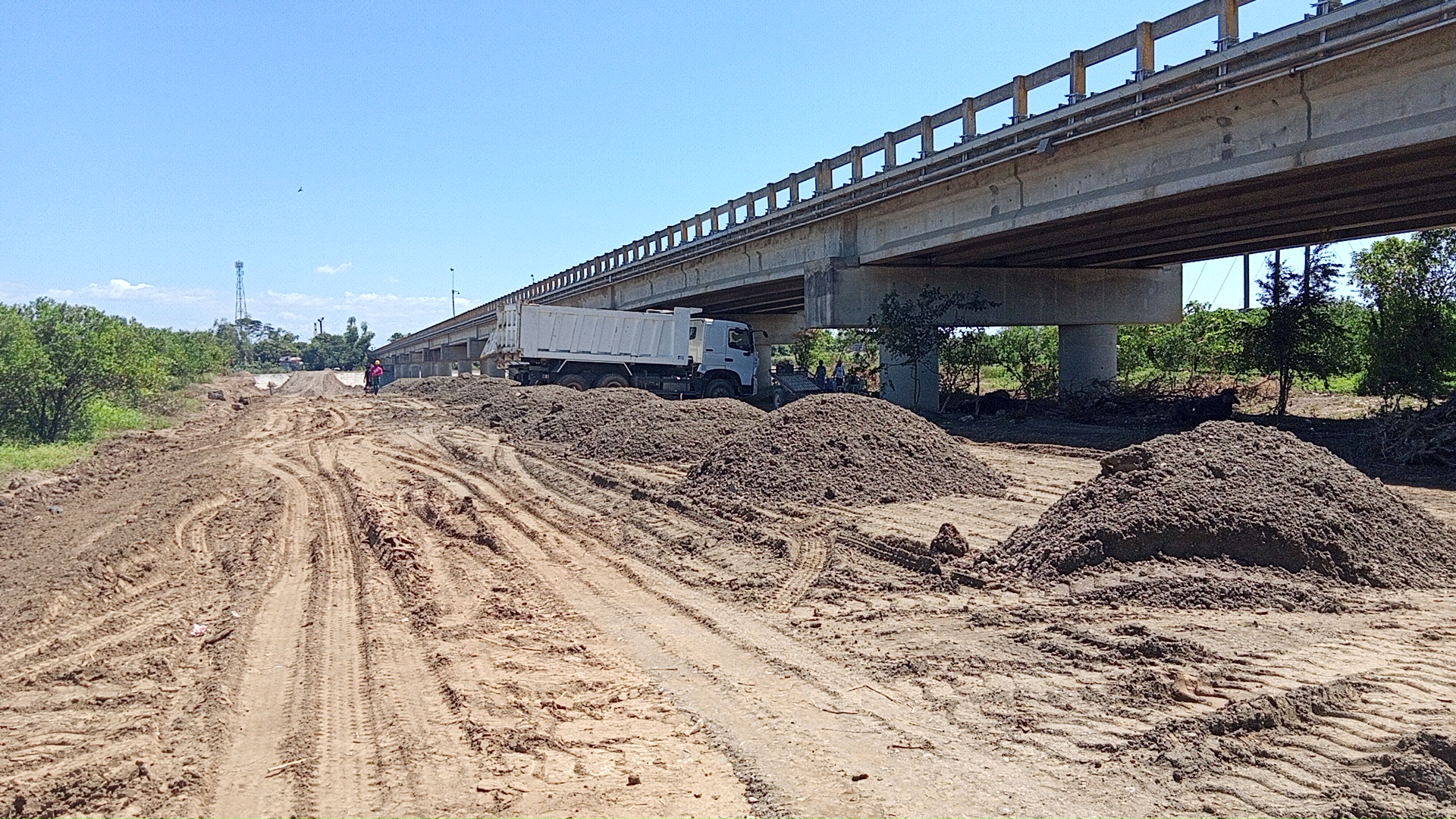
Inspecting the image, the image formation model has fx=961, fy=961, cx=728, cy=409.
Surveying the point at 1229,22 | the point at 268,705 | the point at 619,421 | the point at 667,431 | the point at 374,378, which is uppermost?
the point at 1229,22

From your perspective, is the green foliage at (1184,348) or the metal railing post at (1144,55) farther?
the green foliage at (1184,348)

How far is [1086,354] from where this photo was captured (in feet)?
95.5

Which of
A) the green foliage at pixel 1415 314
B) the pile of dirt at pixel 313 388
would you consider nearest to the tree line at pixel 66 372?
the pile of dirt at pixel 313 388

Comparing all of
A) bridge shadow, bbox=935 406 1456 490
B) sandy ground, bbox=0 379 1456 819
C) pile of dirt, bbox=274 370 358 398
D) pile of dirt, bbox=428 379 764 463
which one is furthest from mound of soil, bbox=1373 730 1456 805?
pile of dirt, bbox=274 370 358 398

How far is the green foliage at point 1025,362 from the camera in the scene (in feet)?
101

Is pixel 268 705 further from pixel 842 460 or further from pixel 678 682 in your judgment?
pixel 842 460

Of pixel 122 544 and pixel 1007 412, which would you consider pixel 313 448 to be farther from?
pixel 1007 412

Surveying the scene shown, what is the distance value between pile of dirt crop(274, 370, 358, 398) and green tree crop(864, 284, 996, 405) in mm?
38410

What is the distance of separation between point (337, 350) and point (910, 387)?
→ 482ft

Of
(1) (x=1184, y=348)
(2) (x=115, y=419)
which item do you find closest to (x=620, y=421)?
(2) (x=115, y=419)

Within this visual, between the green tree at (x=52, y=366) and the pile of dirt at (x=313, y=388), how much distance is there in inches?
1116

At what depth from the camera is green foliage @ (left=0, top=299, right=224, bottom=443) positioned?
21.9 m

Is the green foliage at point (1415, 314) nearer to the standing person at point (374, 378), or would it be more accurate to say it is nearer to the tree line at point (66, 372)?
the tree line at point (66, 372)

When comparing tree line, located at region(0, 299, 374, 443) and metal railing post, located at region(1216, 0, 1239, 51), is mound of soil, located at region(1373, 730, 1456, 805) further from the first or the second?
tree line, located at region(0, 299, 374, 443)
